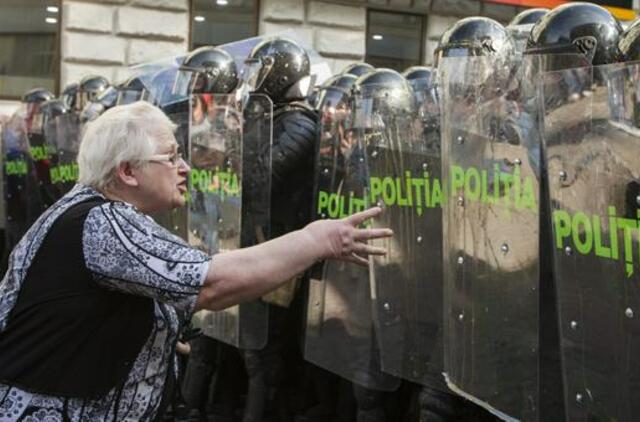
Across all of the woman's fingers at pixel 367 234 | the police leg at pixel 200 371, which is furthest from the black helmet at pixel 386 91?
the police leg at pixel 200 371

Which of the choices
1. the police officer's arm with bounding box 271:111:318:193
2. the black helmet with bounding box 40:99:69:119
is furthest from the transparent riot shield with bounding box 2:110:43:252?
the police officer's arm with bounding box 271:111:318:193

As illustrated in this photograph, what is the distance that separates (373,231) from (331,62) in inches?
404

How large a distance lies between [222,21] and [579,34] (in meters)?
10.1

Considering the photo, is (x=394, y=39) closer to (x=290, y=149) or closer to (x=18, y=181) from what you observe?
(x=18, y=181)

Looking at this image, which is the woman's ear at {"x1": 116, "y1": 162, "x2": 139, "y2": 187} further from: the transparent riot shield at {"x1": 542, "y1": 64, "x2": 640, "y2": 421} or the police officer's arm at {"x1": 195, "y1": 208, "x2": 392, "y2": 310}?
the transparent riot shield at {"x1": 542, "y1": 64, "x2": 640, "y2": 421}

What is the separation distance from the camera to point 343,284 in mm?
3861

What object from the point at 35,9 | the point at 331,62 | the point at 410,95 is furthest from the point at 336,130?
the point at 35,9

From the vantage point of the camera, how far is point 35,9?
41.1ft

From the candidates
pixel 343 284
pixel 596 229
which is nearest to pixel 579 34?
pixel 596 229

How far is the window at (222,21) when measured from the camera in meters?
12.5

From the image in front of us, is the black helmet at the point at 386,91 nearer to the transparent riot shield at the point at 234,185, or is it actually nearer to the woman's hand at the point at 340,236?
the transparent riot shield at the point at 234,185

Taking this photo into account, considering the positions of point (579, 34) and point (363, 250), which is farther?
point (579, 34)

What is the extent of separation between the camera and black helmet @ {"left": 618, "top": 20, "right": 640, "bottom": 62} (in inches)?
104

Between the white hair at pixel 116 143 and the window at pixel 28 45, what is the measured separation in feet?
33.6
